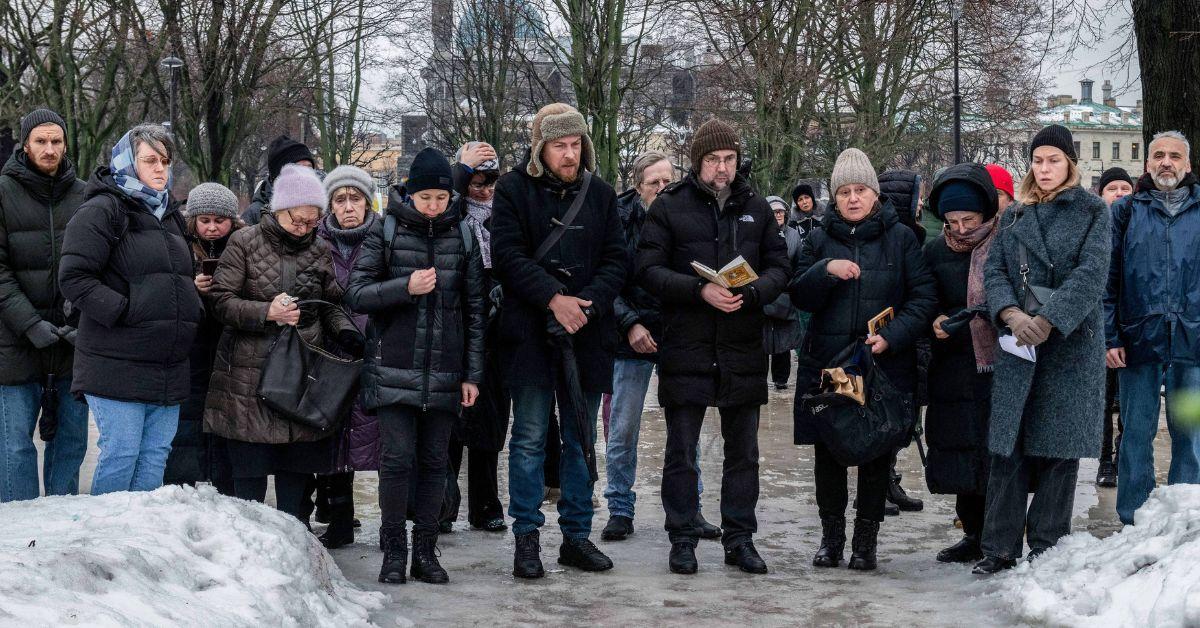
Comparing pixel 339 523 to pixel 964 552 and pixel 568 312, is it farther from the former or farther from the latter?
pixel 964 552

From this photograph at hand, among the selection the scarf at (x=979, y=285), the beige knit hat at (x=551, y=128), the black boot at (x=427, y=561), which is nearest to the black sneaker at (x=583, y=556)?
the black boot at (x=427, y=561)

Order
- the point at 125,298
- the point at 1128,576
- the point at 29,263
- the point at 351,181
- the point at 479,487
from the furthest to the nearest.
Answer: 1. the point at 479,487
2. the point at 351,181
3. the point at 29,263
4. the point at 125,298
5. the point at 1128,576

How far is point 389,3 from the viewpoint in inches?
1075

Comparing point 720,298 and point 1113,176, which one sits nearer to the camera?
point 720,298

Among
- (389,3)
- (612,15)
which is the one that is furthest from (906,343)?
(389,3)

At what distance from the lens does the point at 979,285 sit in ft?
20.0

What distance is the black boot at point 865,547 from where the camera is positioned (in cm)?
614

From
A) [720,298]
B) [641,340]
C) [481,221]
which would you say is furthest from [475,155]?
[720,298]

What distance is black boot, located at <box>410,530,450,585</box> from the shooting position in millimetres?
5785

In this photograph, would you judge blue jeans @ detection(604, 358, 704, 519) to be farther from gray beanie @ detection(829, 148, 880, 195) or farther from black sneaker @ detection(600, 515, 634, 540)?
gray beanie @ detection(829, 148, 880, 195)

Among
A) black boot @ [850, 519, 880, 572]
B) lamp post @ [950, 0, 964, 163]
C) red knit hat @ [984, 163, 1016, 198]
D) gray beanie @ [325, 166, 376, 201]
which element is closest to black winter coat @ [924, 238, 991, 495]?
black boot @ [850, 519, 880, 572]

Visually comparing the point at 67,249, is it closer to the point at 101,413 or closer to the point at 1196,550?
the point at 101,413

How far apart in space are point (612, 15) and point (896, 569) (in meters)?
21.3

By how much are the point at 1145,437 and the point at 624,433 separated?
8.60 feet
